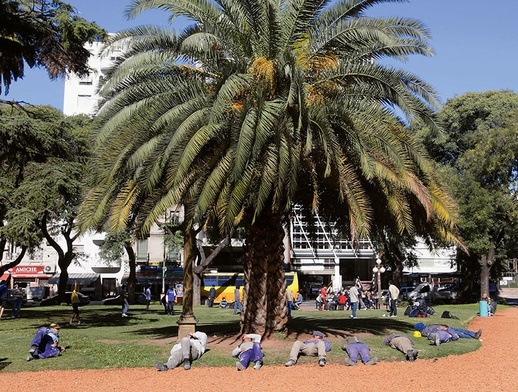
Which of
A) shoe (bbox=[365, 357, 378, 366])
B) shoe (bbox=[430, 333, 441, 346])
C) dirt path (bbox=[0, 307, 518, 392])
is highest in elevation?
shoe (bbox=[430, 333, 441, 346])

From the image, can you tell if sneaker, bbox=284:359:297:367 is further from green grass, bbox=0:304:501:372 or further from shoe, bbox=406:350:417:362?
shoe, bbox=406:350:417:362

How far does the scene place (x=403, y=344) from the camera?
1284 cm

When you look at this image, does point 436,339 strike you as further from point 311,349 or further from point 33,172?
point 33,172

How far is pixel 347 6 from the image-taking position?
541 inches

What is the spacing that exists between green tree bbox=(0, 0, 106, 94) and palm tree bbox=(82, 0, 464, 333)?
679 cm

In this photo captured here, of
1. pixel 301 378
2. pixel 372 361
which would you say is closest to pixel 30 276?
pixel 372 361

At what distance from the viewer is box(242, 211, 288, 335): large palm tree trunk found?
1441 centimetres

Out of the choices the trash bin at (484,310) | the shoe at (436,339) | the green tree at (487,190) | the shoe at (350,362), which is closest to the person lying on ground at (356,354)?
the shoe at (350,362)

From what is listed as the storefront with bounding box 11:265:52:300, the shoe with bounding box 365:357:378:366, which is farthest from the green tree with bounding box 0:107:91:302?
the storefront with bounding box 11:265:52:300

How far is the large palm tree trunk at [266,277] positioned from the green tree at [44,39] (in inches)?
379

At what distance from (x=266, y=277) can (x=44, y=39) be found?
11.7m

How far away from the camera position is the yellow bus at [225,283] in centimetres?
4195

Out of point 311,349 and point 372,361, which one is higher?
point 311,349

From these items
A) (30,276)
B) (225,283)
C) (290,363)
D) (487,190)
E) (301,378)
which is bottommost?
(301,378)
